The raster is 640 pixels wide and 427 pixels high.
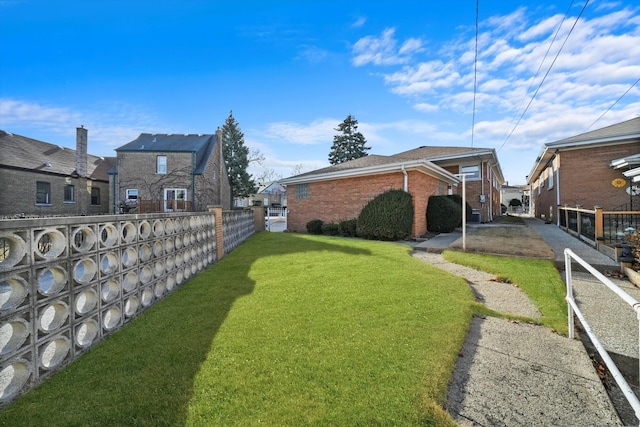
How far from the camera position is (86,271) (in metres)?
2.63

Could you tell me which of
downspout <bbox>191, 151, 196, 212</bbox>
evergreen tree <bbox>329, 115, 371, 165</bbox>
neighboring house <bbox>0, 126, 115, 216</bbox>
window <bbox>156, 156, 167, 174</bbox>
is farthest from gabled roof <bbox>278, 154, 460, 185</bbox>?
evergreen tree <bbox>329, 115, 371, 165</bbox>

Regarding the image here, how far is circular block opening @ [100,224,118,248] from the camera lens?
2.87 meters

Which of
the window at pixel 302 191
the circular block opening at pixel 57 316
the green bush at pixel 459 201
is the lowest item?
the circular block opening at pixel 57 316

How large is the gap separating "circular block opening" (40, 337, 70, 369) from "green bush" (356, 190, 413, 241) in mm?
9331

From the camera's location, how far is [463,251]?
25.9ft

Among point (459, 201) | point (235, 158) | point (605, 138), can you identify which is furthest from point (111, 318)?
point (235, 158)

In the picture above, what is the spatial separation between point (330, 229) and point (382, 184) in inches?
129

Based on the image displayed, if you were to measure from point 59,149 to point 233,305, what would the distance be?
1219 inches

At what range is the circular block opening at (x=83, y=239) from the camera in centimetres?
249

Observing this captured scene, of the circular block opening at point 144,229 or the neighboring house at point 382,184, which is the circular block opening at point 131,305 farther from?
the neighboring house at point 382,184

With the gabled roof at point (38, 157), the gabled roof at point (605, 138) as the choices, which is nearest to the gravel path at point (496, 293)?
the gabled roof at point (605, 138)

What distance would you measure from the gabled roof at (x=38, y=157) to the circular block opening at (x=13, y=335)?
25432 mm

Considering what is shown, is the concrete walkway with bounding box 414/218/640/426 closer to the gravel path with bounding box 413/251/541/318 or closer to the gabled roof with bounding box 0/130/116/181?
the gravel path with bounding box 413/251/541/318

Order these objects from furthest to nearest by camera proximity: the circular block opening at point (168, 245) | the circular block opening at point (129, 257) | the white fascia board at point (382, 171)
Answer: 1. the white fascia board at point (382, 171)
2. the circular block opening at point (168, 245)
3. the circular block opening at point (129, 257)
